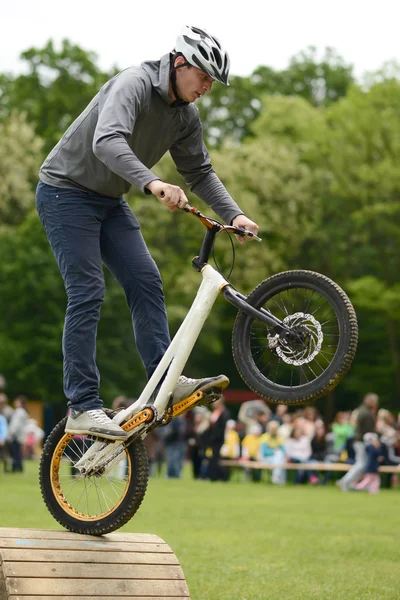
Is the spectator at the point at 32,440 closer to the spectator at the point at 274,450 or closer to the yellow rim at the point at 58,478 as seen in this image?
the spectator at the point at 274,450

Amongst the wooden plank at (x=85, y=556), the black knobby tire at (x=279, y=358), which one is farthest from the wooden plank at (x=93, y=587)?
the black knobby tire at (x=279, y=358)

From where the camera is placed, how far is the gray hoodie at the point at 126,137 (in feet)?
20.2

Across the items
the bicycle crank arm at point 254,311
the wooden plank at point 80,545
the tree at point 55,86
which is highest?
the tree at point 55,86

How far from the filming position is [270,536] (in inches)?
552

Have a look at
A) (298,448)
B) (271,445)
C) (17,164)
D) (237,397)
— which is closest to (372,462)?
(298,448)

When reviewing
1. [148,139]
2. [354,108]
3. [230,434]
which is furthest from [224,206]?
[354,108]

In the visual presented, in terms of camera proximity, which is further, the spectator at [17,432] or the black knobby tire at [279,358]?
the spectator at [17,432]

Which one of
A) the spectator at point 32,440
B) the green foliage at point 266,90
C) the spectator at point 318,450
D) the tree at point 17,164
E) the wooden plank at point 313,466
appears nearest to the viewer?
the wooden plank at point 313,466

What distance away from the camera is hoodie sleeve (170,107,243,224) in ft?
23.4

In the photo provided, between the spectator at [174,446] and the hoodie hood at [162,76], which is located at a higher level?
the hoodie hood at [162,76]

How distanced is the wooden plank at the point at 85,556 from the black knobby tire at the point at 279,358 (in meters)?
1.51

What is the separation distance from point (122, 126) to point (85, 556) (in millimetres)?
2881

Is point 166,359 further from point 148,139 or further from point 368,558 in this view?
point 368,558

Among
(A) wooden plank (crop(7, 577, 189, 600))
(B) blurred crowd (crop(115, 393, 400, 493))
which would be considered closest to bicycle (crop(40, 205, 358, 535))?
(A) wooden plank (crop(7, 577, 189, 600))
